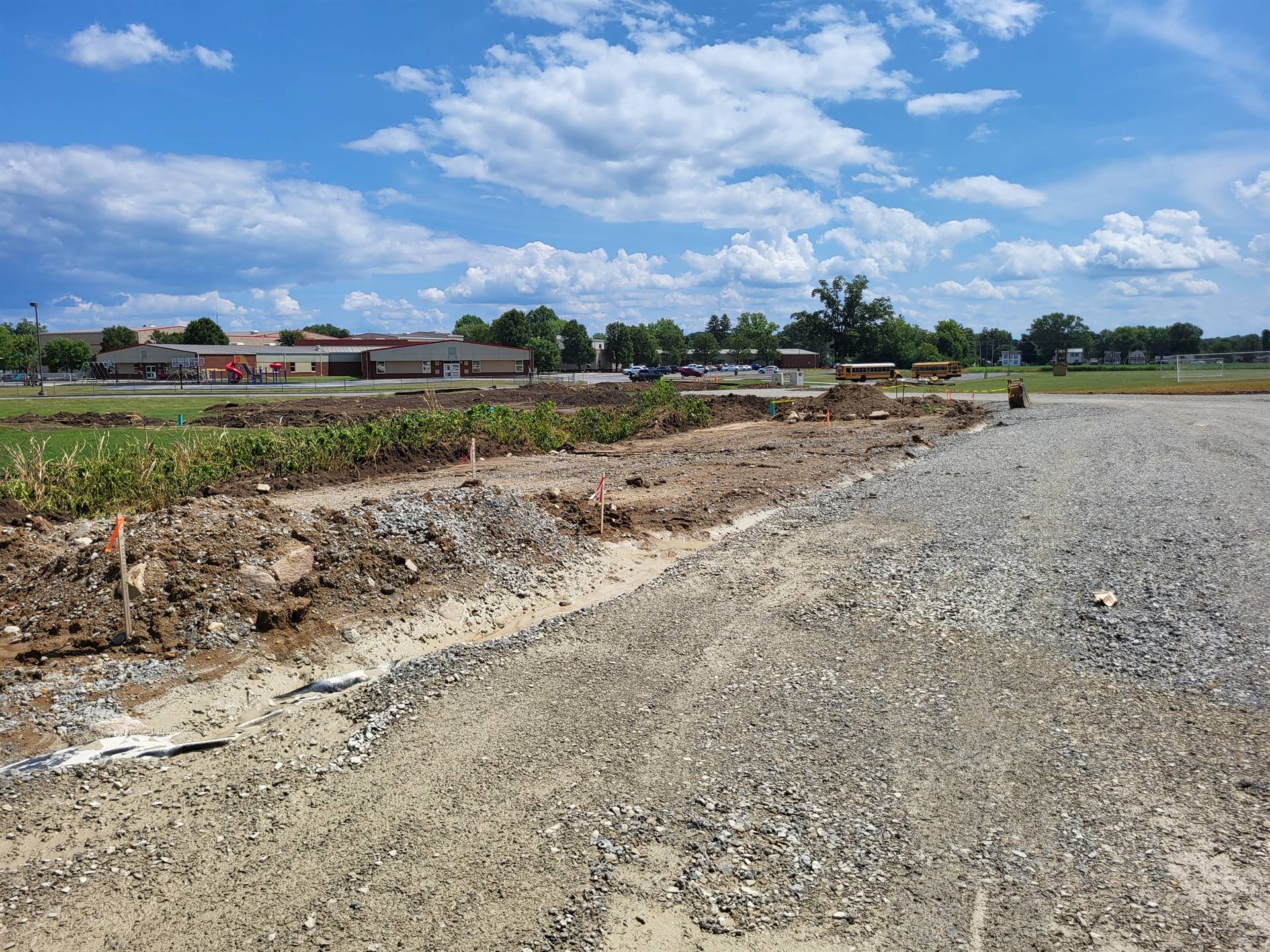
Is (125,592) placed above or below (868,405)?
below

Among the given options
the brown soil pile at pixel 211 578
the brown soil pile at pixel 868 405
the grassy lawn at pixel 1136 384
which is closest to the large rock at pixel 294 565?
the brown soil pile at pixel 211 578

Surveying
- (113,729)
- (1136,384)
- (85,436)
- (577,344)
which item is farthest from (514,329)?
(113,729)

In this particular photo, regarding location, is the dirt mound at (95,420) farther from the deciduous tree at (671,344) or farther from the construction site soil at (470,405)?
the deciduous tree at (671,344)

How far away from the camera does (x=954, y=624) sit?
28.0 feet

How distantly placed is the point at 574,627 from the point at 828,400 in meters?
30.4

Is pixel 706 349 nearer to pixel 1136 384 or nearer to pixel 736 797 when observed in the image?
pixel 1136 384

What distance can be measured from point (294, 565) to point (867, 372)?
213 feet

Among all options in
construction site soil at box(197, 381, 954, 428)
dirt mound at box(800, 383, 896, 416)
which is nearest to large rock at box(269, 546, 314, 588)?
construction site soil at box(197, 381, 954, 428)

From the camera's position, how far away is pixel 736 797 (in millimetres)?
5266

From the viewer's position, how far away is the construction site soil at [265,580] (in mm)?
6871

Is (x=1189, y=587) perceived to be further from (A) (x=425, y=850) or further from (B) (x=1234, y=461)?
(B) (x=1234, y=461)

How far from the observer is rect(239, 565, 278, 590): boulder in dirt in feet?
26.7

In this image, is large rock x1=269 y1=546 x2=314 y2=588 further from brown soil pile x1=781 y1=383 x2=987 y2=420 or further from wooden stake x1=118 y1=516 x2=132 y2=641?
brown soil pile x1=781 y1=383 x2=987 y2=420

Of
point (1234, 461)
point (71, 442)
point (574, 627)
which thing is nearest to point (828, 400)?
point (1234, 461)
